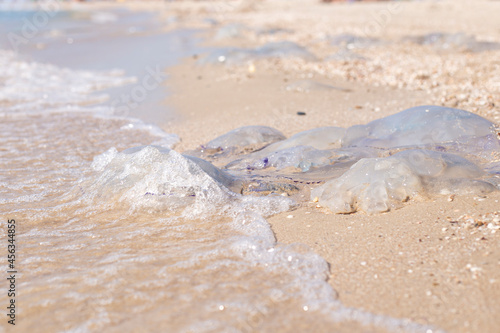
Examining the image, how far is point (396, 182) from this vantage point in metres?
2.54

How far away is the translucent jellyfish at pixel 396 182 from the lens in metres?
2.53

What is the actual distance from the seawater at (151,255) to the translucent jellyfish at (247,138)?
0.79m

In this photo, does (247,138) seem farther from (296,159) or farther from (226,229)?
(226,229)

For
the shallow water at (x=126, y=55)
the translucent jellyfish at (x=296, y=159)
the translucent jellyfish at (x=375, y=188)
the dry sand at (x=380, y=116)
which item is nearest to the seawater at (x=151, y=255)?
the dry sand at (x=380, y=116)

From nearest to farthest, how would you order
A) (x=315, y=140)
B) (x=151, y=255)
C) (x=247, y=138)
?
1. (x=151, y=255)
2. (x=315, y=140)
3. (x=247, y=138)

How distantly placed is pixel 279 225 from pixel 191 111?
2807mm

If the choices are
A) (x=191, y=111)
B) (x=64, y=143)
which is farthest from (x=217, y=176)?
(x=191, y=111)

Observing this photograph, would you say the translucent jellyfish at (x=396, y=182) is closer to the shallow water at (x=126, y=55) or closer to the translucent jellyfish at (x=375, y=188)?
the translucent jellyfish at (x=375, y=188)

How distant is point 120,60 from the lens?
8.36 meters

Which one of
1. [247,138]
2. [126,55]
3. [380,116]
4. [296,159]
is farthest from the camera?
[126,55]

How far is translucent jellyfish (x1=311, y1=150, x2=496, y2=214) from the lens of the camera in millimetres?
2525

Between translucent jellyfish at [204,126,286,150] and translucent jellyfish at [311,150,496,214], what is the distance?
1117 mm

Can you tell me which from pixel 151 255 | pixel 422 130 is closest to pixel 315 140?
pixel 422 130

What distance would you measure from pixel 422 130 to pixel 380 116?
3.45ft
